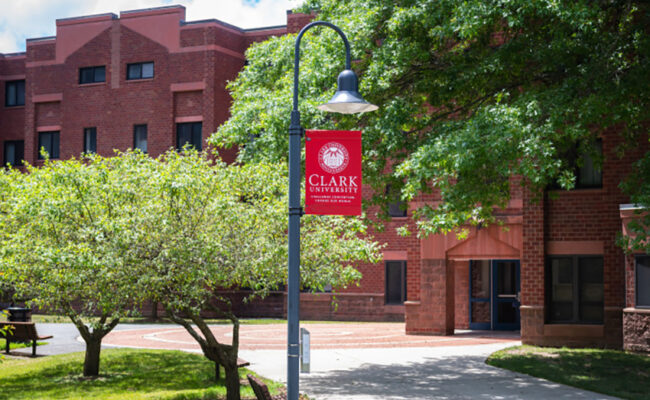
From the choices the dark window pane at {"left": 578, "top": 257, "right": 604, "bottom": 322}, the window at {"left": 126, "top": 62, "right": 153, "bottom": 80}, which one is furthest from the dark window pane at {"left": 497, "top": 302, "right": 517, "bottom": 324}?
the window at {"left": 126, "top": 62, "right": 153, "bottom": 80}

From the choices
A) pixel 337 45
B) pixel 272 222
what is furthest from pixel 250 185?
pixel 337 45

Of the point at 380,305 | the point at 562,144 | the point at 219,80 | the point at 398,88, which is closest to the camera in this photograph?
the point at 562,144

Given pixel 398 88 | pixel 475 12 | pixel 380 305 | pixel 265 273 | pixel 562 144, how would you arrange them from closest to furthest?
pixel 265 273
pixel 475 12
pixel 562 144
pixel 398 88
pixel 380 305

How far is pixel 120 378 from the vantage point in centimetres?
1647

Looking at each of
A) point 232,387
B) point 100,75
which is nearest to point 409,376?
point 232,387

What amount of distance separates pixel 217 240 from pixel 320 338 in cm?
1319

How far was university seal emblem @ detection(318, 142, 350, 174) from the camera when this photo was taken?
9750 mm

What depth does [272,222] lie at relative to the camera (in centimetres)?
1319

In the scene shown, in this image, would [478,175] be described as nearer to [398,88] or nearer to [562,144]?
[562,144]

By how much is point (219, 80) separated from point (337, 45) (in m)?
21.9

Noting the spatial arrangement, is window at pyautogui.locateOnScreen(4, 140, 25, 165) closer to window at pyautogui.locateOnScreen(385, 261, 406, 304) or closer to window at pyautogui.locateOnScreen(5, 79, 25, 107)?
window at pyautogui.locateOnScreen(5, 79, 25, 107)

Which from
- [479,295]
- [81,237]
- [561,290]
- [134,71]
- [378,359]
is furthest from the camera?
[134,71]

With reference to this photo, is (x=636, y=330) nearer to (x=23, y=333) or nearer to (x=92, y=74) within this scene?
(x=23, y=333)

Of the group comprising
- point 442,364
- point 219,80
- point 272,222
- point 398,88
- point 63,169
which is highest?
point 219,80
